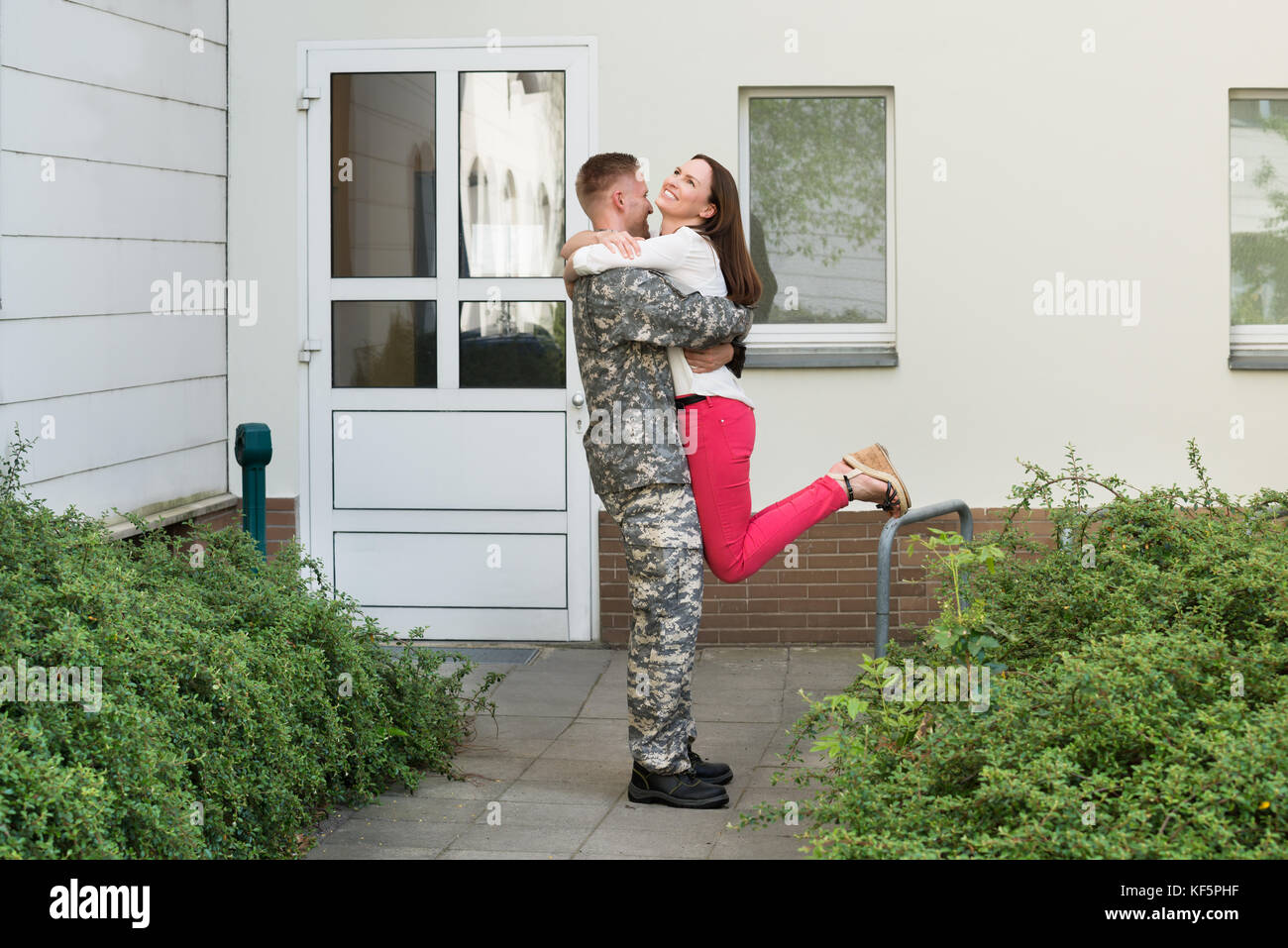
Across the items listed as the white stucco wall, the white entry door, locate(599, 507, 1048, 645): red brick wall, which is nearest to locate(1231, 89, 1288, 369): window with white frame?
the white stucco wall

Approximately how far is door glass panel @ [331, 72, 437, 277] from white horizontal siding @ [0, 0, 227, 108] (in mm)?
640

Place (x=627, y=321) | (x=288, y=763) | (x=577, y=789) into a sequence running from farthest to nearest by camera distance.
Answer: (x=577, y=789)
(x=627, y=321)
(x=288, y=763)

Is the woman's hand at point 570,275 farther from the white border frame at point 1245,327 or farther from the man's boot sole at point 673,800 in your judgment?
the white border frame at point 1245,327

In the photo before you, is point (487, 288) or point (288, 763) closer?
point (288, 763)

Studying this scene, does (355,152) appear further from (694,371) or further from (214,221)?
(694,371)

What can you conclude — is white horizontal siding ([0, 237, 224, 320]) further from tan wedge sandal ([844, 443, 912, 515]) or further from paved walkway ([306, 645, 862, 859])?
tan wedge sandal ([844, 443, 912, 515])

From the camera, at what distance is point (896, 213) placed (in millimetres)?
6879

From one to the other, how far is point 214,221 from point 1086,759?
205 inches

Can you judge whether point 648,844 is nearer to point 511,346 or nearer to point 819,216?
point 511,346

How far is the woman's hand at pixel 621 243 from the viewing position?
14.4 ft

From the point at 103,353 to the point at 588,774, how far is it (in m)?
2.70

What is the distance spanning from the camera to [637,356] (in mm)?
4500
